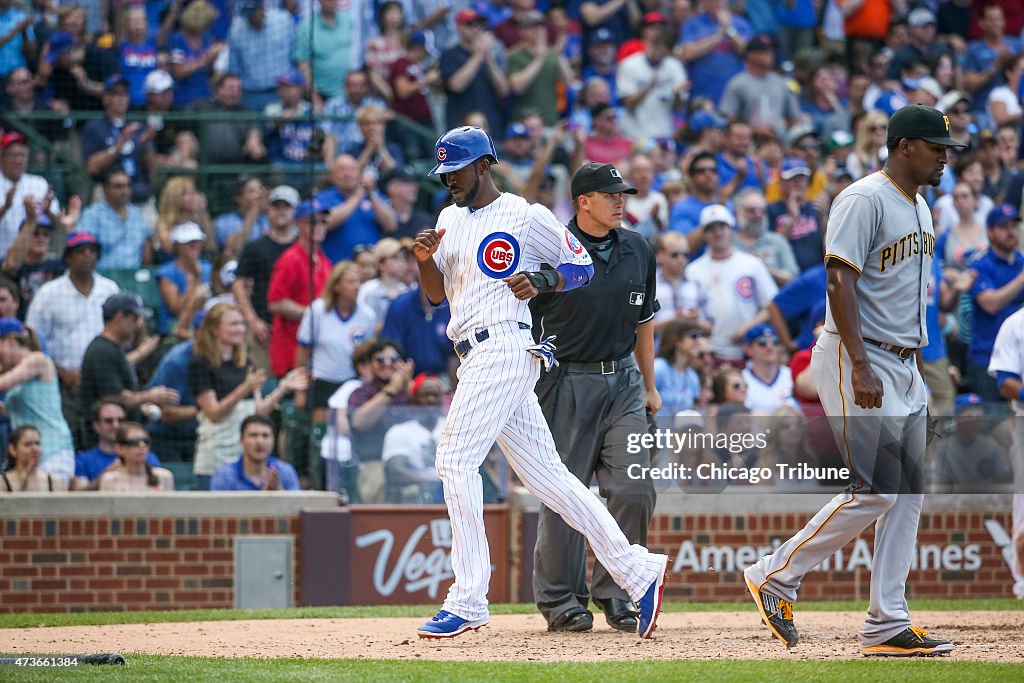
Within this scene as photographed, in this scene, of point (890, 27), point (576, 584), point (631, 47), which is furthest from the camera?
point (890, 27)

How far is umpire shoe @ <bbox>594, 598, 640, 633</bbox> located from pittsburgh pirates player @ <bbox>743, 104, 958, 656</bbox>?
871mm

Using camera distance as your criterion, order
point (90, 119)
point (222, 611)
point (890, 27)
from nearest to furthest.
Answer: point (222, 611) < point (90, 119) < point (890, 27)

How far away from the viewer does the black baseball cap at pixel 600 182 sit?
695 centimetres

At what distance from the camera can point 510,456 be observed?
6.46m

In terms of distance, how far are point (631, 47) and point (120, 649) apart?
10.6 metres

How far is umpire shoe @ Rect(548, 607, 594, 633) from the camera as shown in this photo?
22.7 feet

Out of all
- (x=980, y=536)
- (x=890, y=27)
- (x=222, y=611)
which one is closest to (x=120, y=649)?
(x=222, y=611)

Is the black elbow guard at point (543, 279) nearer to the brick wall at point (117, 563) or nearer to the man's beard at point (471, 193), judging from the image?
the man's beard at point (471, 193)

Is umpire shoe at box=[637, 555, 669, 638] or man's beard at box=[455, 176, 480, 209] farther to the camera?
umpire shoe at box=[637, 555, 669, 638]

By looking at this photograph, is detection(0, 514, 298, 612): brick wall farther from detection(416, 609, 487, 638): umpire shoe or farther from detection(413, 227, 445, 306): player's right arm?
detection(413, 227, 445, 306): player's right arm

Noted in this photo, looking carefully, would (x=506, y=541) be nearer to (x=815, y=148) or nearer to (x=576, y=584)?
(x=576, y=584)

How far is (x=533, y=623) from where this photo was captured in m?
7.38

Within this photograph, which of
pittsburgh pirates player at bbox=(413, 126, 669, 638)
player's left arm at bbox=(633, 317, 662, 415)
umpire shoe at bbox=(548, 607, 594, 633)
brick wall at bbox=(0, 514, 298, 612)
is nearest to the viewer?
pittsburgh pirates player at bbox=(413, 126, 669, 638)

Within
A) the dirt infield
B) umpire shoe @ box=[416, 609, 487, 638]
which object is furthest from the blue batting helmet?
the dirt infield
